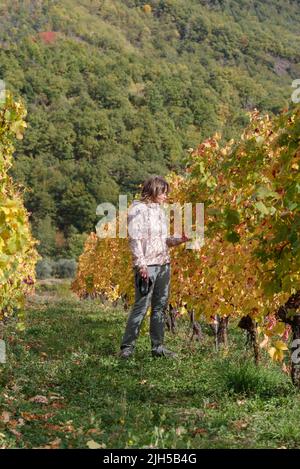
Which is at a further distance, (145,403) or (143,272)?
(143,272)

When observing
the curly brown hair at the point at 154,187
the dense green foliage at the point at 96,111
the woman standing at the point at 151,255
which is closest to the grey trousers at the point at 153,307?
the woman standing at the point at 151,255

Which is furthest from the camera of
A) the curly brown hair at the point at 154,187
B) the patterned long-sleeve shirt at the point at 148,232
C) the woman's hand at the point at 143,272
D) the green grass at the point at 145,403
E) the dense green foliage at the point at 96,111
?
the dense green foliage at the point at 96,111

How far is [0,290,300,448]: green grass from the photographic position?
12.2 ft

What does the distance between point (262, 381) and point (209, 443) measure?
166 centimetres

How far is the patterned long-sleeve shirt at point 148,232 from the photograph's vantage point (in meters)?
Answer: 6.34

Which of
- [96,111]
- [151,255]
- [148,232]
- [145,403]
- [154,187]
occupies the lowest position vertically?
[145,403]

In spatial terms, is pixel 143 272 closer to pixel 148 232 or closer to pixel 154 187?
pixel 148 232

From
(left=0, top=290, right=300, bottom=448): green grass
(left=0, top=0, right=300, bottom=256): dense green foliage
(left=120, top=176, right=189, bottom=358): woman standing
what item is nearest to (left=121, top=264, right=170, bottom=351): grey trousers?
(left=120, top=176, right=189, bottom=358): woman standing

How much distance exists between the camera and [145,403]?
464cm

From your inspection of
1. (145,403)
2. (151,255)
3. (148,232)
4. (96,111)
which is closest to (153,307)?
(151,255)

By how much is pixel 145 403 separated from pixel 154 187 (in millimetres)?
2475

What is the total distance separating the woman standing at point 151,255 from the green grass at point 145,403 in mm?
306

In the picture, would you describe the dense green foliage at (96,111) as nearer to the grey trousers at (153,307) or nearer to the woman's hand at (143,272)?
the grey trousers at (153,307)
